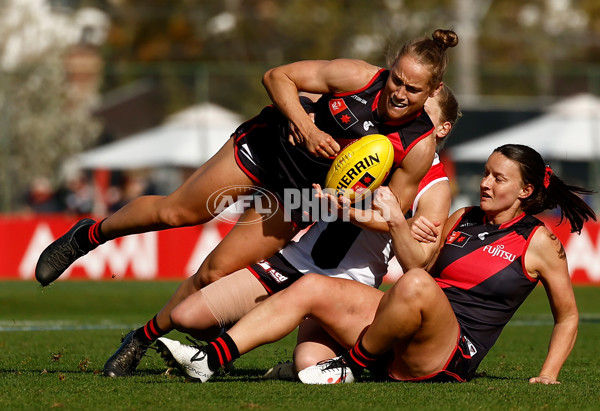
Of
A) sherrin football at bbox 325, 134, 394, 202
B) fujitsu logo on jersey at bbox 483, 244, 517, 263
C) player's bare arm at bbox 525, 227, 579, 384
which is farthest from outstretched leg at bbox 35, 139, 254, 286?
player's bare arm at bbox 525, 227, 579, 384

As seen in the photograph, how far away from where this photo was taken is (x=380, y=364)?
5359 mm

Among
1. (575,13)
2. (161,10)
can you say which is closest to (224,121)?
(161,10)

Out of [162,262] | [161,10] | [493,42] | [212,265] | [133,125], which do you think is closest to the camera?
[212,265]

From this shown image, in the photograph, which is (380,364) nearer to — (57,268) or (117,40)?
(57,268)

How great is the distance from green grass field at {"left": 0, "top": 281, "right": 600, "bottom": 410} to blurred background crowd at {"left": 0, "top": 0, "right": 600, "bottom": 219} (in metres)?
2.14

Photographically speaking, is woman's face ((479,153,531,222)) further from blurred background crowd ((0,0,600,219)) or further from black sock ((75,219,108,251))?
black sock ((75,219,108,251))

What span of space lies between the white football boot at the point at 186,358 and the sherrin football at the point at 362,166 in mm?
1117

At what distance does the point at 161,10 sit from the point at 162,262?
2200cm

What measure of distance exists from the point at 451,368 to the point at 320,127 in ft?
4.97

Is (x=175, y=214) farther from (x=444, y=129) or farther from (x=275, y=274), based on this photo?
(x=444, y=129)

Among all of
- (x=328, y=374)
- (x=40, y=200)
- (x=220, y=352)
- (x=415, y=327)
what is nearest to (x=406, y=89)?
(x=415, y=327)

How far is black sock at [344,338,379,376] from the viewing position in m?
5.11

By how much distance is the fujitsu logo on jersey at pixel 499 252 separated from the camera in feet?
17.0

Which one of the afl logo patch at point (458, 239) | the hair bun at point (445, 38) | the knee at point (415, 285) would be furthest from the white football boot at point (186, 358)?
the hair bun at point (445, 38)
